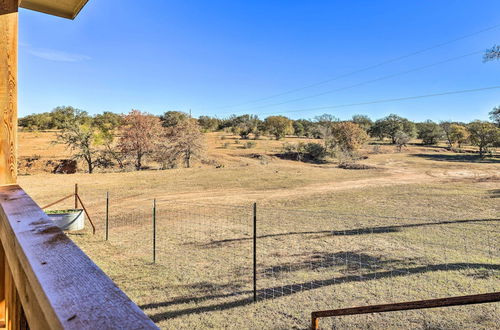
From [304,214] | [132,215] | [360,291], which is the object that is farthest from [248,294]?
[132,215]

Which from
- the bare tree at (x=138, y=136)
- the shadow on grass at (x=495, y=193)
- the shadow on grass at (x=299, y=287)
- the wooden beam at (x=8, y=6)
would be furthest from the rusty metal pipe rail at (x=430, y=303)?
the bare tree at (x=138, y=136)

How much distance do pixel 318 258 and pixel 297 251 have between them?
60 cm

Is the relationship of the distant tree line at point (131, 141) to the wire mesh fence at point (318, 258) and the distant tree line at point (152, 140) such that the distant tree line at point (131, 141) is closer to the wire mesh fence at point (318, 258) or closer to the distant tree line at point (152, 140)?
the distant tree line at point (152, 140)

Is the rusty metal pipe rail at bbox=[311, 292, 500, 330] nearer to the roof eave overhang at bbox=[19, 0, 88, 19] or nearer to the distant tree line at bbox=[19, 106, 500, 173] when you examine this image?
the roof eave overhang at bbox=[19, 0, 88, 19]

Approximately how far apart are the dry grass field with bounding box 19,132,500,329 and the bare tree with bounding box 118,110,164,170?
25.5 ft

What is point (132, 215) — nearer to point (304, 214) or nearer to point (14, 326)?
point (304, 214)

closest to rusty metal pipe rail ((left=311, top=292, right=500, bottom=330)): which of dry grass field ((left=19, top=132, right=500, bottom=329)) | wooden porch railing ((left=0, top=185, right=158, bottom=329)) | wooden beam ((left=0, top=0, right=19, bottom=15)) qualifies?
wooden porch railing ((left=0, top=185, right=158, bottom=329))

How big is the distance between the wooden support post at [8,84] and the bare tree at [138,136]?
73.8ft

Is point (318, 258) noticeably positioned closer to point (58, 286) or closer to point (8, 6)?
point (8, 6)

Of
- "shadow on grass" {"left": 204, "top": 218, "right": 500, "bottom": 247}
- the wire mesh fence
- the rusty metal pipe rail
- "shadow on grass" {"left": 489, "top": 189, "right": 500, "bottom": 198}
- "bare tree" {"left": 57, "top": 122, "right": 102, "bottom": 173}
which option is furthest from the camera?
"bare tree" {"left": 57, "top": 122, "right": 102, "bottom": 173}

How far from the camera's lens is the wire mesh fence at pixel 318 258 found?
530cm

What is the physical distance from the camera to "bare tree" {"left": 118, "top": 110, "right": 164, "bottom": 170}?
23.8 metres

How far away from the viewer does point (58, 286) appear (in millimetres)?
744

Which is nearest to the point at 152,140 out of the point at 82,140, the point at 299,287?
the point at 82,140
